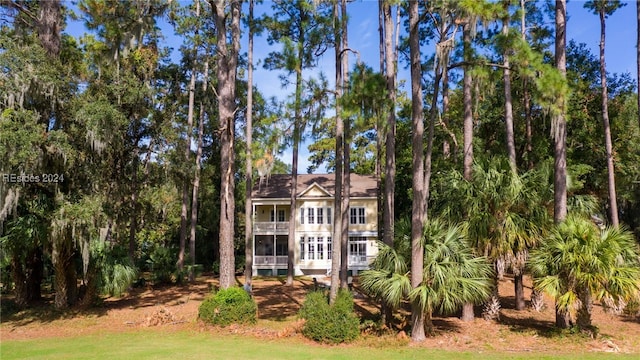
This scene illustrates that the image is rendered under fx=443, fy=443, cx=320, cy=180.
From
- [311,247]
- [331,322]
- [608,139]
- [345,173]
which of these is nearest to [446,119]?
[608,139]

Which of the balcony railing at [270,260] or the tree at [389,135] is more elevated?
the tree at [389,135]

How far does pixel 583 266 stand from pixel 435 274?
372 cm

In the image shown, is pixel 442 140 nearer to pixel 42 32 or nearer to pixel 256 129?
pixel 256 129

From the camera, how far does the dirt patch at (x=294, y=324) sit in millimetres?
11438

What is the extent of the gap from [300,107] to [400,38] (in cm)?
815

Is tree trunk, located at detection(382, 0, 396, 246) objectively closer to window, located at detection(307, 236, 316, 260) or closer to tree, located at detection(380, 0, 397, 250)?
tree, located at detection(380, 0, 397, 250)

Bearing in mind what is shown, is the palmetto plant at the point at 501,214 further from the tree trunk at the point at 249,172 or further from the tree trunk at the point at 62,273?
the tree trunk at the point at 62,273

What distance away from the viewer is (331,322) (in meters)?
11.9

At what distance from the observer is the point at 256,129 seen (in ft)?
83.6

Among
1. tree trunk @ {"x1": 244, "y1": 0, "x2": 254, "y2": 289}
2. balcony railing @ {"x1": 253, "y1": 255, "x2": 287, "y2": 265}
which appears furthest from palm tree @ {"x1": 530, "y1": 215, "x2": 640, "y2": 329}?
balcony railing @ {"x1": 253, "y1": 255, "x2": 287, "y2": 265}

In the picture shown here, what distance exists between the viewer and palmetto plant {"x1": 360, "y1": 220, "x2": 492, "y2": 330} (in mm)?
11320

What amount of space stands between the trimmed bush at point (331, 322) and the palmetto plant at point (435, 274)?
2.93ft

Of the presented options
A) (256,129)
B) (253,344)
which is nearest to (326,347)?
(253,344)

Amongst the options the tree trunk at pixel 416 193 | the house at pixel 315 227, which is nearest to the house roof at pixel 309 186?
the house at pixel 315 227
